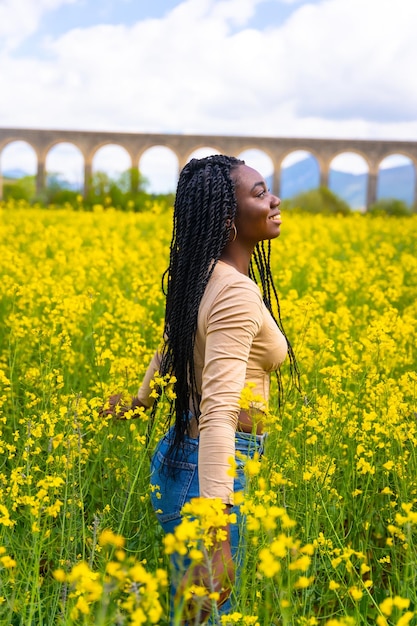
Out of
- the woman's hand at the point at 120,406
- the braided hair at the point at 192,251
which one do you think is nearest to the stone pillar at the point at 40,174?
the woman's hand at the point at 120,406

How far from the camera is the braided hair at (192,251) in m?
1.82

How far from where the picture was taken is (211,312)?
1.71 m

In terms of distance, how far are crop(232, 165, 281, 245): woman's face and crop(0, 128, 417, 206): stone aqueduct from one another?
30.5 metres

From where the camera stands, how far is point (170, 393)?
1.76 meters

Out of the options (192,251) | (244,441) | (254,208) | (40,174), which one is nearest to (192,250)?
(192,251)

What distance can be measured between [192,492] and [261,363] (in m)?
0.34

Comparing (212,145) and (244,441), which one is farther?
(212,145)

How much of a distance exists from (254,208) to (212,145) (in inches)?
1239

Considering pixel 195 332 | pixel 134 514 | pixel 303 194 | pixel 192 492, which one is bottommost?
pixel 134 514

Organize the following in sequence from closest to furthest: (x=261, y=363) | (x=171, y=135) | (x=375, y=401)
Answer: (x=261, y=363)
(x=375, y=401)
(x=171, y=135)

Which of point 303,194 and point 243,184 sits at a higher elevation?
point 303,194

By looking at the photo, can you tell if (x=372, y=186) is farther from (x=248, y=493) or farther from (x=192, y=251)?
(x=248, y=493)

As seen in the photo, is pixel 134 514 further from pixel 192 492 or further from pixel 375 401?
pixel 375 401

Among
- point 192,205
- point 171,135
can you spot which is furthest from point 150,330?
point 171,135
